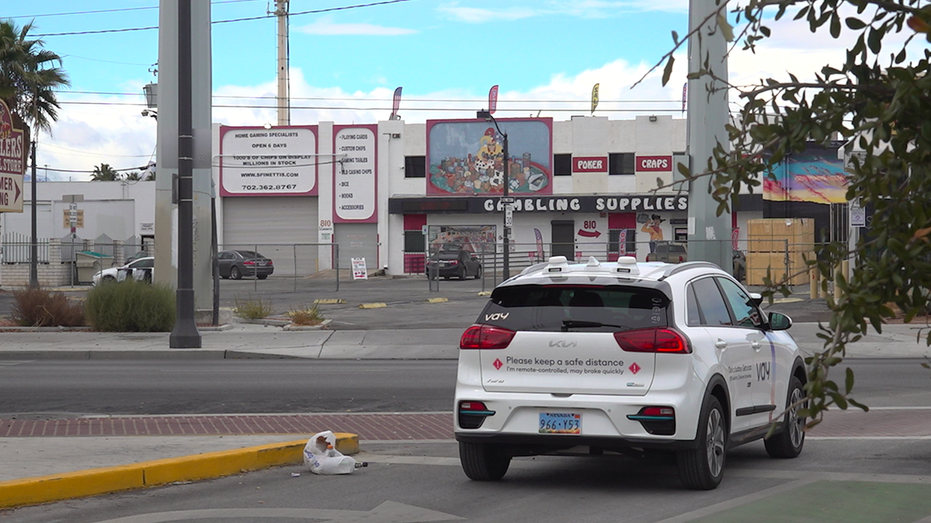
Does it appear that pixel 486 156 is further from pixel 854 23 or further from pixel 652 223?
pixel 854 23

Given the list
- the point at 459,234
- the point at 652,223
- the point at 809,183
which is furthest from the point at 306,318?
the point at 809,183

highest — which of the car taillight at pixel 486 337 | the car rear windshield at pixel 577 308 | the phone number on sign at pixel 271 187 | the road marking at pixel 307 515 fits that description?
the phone number on sign at pixel 271 187

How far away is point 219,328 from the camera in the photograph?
23.4 m

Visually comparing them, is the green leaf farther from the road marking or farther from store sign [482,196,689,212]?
store sign [482,196,689,212]

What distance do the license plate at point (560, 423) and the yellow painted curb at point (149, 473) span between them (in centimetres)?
252

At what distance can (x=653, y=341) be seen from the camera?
24.0 ft

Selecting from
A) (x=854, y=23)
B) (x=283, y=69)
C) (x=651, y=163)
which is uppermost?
(x=283, y=69)

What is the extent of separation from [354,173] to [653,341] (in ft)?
167

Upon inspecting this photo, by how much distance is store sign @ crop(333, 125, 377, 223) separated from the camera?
5744cm

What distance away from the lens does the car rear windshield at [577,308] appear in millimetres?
7484

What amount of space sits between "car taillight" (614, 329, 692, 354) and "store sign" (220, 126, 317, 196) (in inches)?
2029

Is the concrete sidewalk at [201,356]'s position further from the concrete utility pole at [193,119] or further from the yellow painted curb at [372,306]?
the concrete utility pole at [193,119]

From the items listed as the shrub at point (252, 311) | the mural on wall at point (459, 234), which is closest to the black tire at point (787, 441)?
the shrub at point (252, 311)

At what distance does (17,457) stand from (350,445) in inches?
108
